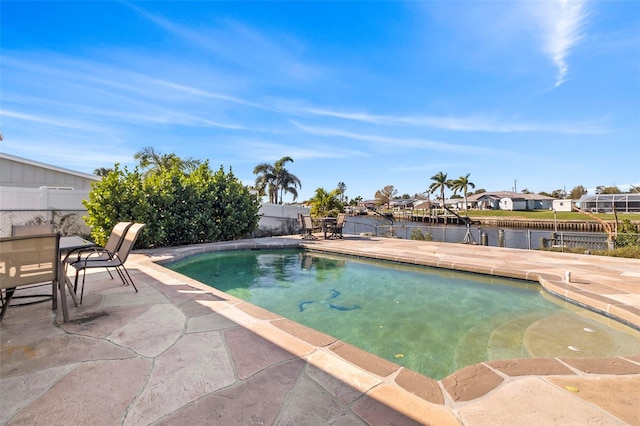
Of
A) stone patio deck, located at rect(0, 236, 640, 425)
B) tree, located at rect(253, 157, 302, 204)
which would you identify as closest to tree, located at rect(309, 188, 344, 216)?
stone patio deck, located at rect(0, 236, 640, 425)

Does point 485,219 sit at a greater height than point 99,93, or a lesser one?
lesser

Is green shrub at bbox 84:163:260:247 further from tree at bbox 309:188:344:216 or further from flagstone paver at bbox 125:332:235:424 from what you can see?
flagstone paver at bbox 125:332:235:424

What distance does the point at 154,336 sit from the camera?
2.54m

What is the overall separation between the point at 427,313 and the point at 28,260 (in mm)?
4624

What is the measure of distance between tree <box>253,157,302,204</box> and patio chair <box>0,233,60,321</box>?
101 ft

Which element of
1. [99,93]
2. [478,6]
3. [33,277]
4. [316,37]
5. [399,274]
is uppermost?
[316,37]

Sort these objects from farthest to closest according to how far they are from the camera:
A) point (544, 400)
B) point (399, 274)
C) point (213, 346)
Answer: point (399, 274) → point (213, 346) → point (544, 400)

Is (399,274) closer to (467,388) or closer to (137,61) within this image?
(467,388)

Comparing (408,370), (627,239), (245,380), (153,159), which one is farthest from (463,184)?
(245,380)

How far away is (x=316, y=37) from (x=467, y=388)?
11.2m

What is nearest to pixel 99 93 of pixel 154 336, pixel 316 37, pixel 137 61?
pixel 137 61

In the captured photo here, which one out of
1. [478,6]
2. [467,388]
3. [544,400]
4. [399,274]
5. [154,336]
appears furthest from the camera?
[478,6]

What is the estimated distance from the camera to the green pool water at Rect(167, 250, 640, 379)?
3.00 metres

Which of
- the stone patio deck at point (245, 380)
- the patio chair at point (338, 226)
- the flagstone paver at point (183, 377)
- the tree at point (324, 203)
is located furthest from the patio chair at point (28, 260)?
the tree at point (324, 203)
